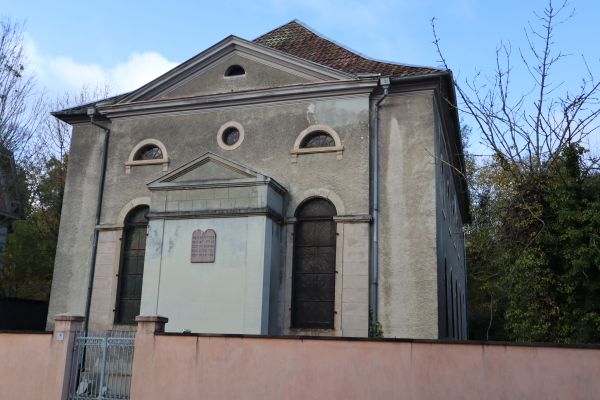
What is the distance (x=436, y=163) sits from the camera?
13.8 metres

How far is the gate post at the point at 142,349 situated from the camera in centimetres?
988

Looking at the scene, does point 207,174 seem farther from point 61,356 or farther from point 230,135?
point 61,356

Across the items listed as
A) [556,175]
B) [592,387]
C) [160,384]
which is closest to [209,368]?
[160,384]

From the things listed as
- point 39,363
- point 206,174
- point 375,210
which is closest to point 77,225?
point 206,174

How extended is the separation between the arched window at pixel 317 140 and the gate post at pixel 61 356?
22.3ft

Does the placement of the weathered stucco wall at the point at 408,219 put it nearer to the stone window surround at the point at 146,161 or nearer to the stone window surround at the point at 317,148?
the stone window surround at the point at 317,148

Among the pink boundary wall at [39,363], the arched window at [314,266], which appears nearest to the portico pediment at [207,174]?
Answer: the arched window at [314,266]

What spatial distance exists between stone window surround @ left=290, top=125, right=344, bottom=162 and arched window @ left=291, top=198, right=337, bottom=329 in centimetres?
118

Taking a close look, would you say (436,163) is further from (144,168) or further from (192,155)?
(144,168)

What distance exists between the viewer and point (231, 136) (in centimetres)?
1560

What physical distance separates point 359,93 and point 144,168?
6.12 metres

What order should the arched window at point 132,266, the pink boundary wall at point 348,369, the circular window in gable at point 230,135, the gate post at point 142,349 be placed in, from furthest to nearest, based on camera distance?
1. the circular window in gable at point 230,135
2. the arched window at point 132,266
3. the gate post at point 142,349
4. the pink boundary wall at point 348,369

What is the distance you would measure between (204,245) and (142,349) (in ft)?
12.6

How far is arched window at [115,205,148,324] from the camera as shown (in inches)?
601
